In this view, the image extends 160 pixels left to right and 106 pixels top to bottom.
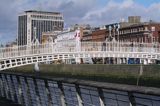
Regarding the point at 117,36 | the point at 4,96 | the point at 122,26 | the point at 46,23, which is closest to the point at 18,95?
the point at 4,96

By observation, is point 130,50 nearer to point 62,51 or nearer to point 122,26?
point 62,51

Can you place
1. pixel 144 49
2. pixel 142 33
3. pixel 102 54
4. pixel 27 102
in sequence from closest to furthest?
pixel 27 102 → pixel 102 54 → pixel 144 49 → pixel 142 33

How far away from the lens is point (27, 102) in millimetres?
34688

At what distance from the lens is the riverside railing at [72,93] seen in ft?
A: 55.0

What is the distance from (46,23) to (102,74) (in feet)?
371

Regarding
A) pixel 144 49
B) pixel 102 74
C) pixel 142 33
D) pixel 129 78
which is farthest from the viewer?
pixel 142 33

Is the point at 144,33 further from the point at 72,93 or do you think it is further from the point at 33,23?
the point at 72,93

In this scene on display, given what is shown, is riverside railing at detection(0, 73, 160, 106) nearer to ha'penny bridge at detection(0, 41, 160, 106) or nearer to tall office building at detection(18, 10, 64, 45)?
ha'penny bridge at detection(0, 41, 160, 106)

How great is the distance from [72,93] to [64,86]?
7.62ft

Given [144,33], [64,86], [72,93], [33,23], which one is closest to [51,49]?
[64,86]

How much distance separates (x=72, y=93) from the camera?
25.1 m

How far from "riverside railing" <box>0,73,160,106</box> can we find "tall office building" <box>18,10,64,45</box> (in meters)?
85.2

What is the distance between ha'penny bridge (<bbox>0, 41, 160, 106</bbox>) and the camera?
59.7 ft

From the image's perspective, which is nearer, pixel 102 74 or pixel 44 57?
pixel 44 57
